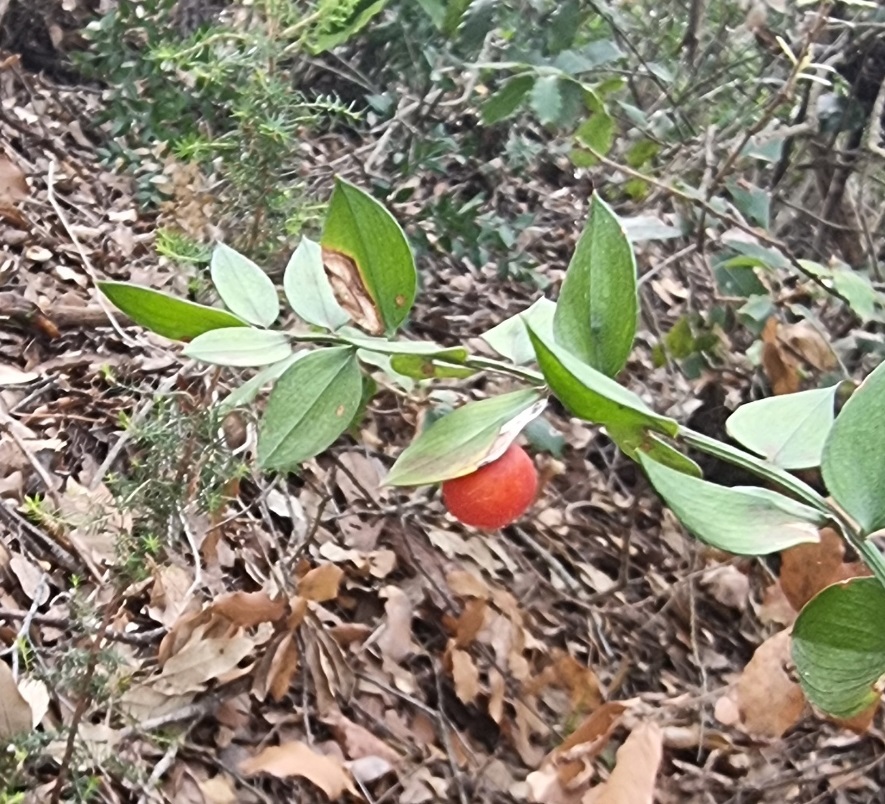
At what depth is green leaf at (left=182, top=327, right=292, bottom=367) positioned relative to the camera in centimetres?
57

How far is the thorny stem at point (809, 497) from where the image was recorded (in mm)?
472

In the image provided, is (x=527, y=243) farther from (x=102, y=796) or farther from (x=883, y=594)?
(x=883, y=594)

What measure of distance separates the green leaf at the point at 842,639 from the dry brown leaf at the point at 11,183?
4.50ft

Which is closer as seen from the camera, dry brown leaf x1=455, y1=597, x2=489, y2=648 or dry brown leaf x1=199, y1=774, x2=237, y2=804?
dry brown leaf x1=199, y1=774, x2=237, y2=804

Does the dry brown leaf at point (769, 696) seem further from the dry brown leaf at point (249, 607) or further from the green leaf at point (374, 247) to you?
the green leaf at point (374, 247)

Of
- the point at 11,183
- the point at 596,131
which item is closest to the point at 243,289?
the point at 596,131

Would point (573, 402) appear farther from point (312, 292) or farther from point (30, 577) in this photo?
point (30, 577)

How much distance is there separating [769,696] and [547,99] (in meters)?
0.82

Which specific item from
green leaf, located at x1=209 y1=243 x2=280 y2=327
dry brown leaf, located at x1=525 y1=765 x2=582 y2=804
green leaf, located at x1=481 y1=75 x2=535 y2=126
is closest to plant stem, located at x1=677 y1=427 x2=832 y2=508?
green leaf, located at x1=209 y1=243 x2=280 y2=327

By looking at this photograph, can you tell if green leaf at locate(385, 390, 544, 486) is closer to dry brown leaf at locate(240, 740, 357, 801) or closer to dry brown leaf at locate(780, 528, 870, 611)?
dry brown leaf at locate(240, 740, 357, 801)

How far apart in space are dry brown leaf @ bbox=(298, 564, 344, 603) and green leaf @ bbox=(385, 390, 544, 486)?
1.69ft

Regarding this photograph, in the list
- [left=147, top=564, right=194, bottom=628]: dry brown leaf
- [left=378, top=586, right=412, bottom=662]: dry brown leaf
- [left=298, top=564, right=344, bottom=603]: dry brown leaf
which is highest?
[left=147, top=564, right=194, bottom=628]: dry brown leaf

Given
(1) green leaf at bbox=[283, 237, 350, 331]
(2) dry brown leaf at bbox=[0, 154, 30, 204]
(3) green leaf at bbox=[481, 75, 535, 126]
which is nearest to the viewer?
(1) green leaf at bbox=[283, 237, 350, 331]

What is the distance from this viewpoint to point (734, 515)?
19.6 inches
